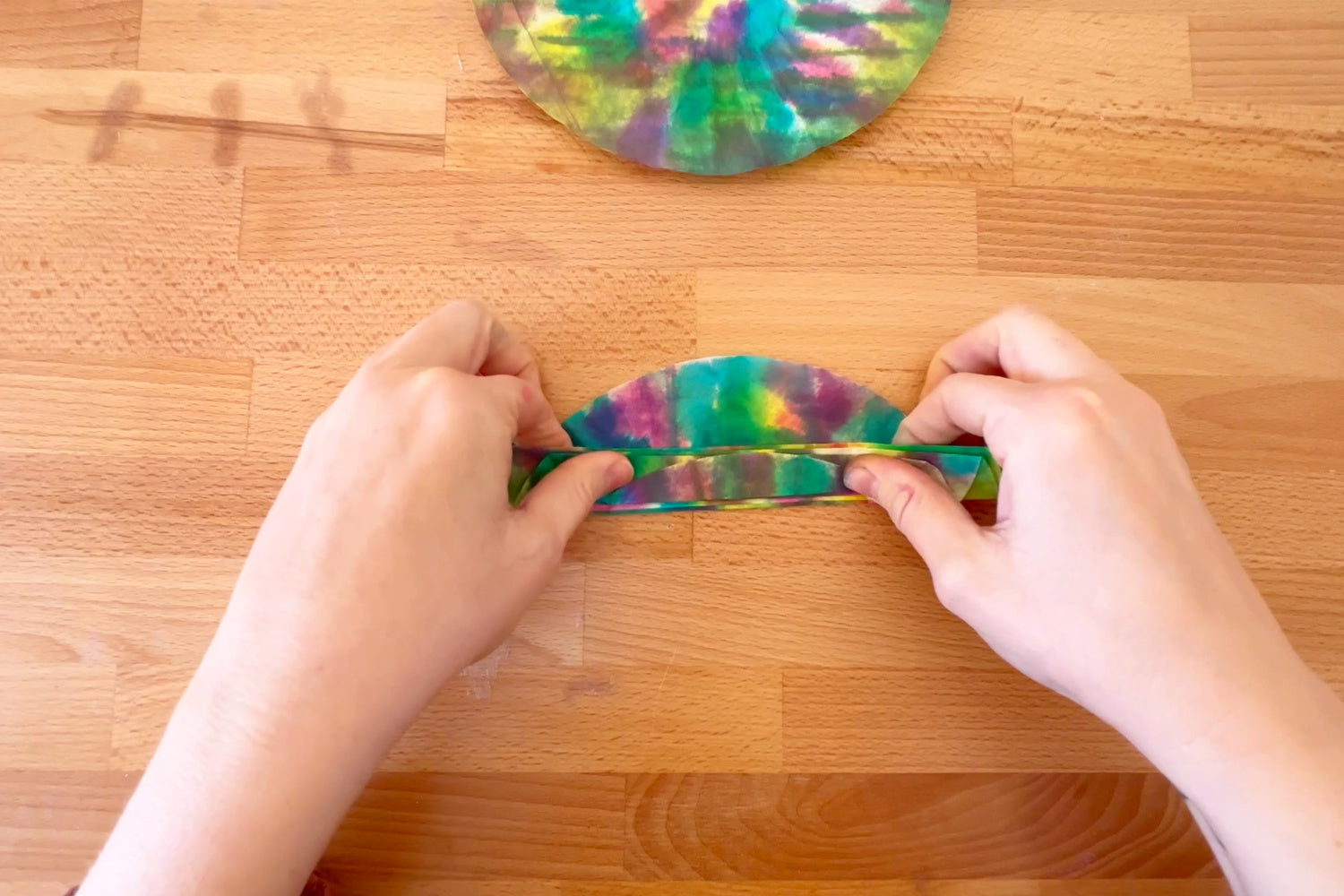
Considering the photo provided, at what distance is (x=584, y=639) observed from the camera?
1.83 ft

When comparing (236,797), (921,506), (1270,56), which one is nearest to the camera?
(236,797)

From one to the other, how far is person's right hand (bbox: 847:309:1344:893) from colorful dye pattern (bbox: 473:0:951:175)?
0.23m

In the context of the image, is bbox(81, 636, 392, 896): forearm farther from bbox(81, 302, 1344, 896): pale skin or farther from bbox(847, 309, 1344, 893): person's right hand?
bbox(847, 309, 1344, 893): person's right hand

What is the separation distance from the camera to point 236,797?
40cm

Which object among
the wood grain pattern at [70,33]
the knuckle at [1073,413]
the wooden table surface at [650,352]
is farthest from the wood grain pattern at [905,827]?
the wood grain pattern at [70,33]

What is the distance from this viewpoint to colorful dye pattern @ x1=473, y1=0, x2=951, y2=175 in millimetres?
593

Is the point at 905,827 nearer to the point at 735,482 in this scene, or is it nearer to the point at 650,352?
the point at 735,482

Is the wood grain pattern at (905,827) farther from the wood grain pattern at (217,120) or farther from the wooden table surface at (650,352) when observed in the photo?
the wood grain pattern at (217,120)

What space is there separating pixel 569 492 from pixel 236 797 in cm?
22

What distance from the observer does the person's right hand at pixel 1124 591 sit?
0.43 metres

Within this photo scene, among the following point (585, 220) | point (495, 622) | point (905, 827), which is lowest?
point (905, 827)

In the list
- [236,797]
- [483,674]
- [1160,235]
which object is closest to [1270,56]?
[1160,235]

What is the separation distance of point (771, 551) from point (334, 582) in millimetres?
267

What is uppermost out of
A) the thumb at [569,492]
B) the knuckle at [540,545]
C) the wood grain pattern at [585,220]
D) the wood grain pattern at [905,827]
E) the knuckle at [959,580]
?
the wood grain pattern at [585,220]
